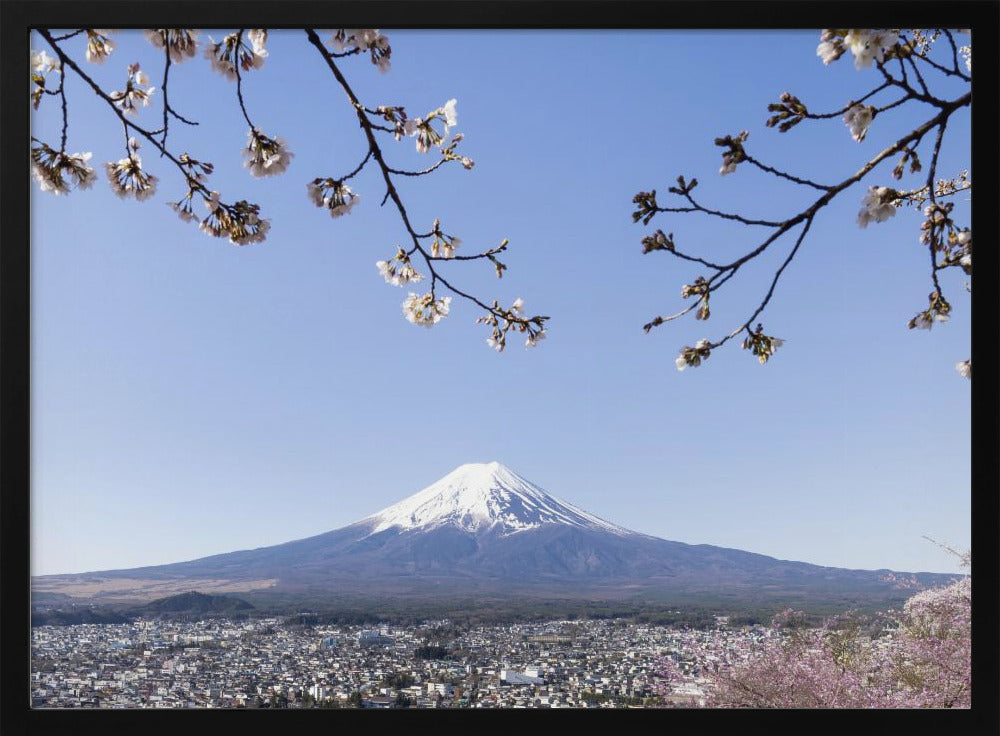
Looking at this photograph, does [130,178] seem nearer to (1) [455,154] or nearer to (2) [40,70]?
(2) [40,70]

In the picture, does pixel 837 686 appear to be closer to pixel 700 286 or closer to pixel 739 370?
pixel 739 370

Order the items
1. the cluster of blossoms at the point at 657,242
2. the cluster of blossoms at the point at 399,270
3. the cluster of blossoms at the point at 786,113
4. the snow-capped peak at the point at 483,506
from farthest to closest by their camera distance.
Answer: the snow-capped peak at the point at 483,506 < the cluster of blossoms at the point at 399,270 < the cluster of blossoms at the point at 657,242 < the cluster of blossoms at the point at 786,113

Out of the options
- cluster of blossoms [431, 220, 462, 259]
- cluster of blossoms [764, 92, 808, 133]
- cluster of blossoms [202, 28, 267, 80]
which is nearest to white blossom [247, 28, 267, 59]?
cluster of blossoms [202, 28, 267, 80]

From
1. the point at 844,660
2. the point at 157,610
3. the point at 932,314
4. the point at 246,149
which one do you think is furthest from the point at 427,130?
the point at 844,660

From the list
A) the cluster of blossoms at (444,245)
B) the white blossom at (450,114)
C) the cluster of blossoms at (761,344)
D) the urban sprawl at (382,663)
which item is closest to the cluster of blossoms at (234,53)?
the white blossom at (450,114)

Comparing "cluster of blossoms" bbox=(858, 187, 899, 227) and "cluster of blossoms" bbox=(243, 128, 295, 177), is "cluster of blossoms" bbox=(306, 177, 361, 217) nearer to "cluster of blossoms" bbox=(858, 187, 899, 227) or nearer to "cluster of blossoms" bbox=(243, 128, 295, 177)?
"cluster of blossoms" bbox=(243, 128, 295, 177)

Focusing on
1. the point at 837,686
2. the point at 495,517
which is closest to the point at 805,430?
the point at 837,686

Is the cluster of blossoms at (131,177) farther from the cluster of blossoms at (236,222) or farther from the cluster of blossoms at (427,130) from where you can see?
the cluster of blossoms at (427,130)
